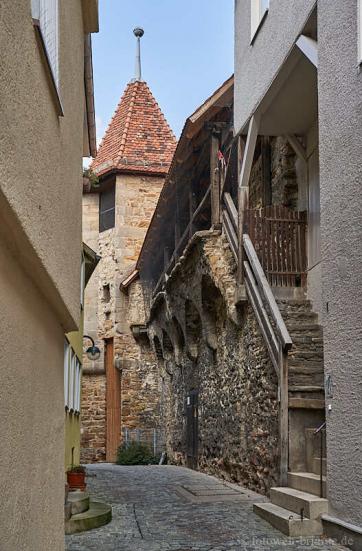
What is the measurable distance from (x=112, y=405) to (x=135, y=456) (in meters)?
3.09

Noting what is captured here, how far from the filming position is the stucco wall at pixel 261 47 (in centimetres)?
832

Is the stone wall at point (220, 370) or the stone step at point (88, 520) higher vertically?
the stone wall at point (220, 370)

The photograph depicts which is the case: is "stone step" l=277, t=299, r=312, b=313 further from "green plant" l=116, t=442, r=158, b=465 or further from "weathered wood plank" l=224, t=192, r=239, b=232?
"green plant" l=116, t=442, r=158, b=465

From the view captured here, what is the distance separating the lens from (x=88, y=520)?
286 inches

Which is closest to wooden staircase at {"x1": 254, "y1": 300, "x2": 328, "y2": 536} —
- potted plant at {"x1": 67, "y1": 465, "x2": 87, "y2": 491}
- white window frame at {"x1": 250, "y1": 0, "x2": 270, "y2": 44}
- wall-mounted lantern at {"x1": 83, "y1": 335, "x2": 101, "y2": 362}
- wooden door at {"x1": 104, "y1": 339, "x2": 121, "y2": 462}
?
potted plant at {"x1": 67, "y1": 465, "x2": 87, "y2": 491}

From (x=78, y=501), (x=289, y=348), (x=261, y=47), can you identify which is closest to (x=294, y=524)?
(x=289, y=348)

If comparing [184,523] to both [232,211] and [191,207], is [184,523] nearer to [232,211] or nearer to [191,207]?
[232,211]

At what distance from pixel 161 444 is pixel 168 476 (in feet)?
24.5

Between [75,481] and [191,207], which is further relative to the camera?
[191,207]

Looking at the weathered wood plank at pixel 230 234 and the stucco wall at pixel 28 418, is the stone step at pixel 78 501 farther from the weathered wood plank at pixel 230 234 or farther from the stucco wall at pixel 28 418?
the weathered wood plank at pixel 230 234

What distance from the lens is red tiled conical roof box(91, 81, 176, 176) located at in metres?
22.9

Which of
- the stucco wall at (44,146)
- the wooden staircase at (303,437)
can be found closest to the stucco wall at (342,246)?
the wooden staircase at (303,437)

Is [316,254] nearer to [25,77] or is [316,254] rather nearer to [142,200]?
[25,77]

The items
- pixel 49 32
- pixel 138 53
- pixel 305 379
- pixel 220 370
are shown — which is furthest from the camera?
pixel 138 53
